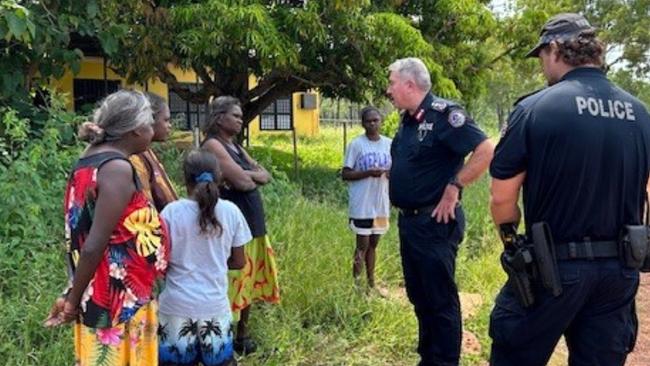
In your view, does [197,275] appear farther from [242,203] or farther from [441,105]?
[441,105]

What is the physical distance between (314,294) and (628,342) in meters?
2.34

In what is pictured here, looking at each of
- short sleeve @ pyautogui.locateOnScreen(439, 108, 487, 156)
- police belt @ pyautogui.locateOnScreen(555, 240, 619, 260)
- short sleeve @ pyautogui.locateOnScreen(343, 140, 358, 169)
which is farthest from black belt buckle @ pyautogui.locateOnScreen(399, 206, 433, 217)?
short sleeve @ pyautogui.locateOnScreen(343, 140, 358, 169)

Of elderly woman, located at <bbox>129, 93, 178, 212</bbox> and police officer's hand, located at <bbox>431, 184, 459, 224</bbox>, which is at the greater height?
elderly woman, located at <bbox>129, 93, 178, 212</bbox>

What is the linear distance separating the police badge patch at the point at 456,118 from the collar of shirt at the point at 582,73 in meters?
0.96

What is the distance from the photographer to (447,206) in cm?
375

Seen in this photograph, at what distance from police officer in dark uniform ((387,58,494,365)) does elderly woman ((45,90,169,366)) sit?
1641mm

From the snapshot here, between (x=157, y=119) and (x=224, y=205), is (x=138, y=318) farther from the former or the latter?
(x=157, y=119)

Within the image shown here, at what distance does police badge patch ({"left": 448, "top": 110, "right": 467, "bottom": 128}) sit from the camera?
12.3 feet

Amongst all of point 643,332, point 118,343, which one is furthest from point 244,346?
point 643,332

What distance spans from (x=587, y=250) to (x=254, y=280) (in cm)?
214

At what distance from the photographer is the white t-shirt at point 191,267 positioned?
123 inches

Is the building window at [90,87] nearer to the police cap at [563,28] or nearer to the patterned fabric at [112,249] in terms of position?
the patterned fabric at [112,249]

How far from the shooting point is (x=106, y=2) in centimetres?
674

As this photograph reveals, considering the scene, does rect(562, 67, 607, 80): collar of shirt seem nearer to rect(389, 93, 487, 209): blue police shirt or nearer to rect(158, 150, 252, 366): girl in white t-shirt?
rect(389, 93, 487, 209): blue police shirt
